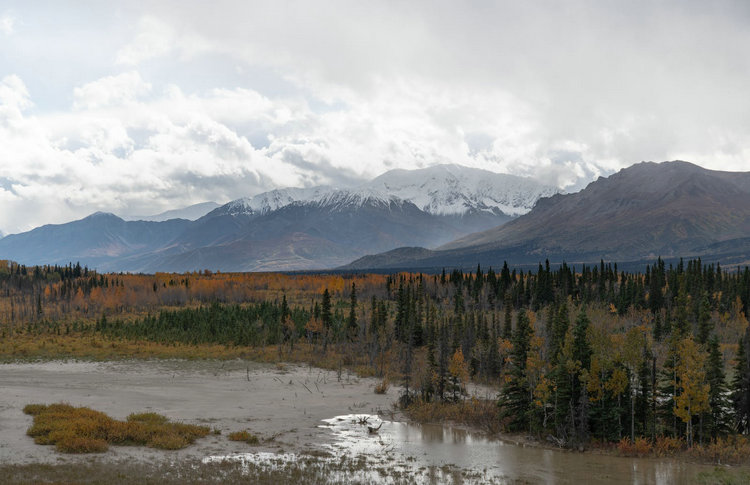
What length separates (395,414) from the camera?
57125 mm

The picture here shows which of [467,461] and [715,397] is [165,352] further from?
[715,397]

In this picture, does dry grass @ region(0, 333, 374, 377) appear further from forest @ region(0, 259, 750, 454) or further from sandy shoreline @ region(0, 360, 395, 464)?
sandy shoreline @ region(0, 360, 395, 464)

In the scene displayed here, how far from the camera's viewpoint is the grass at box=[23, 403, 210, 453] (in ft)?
129

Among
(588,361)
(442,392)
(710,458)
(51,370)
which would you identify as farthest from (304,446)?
(51,370)

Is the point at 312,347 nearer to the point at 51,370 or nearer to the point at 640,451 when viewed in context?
the point at 51,370

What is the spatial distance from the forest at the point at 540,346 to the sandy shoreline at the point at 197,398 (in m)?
8.26

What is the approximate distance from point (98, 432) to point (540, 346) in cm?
4355

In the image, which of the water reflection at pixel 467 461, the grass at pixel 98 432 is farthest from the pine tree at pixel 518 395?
the grass at pixel 98 432

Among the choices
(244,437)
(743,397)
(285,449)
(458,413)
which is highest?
(743,397)

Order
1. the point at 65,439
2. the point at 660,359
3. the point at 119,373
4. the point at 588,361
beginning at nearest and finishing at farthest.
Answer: the point at 65,439
the point at 588,361
the point at 119,373
the point at 660,359

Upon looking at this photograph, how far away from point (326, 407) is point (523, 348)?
20.5 meters

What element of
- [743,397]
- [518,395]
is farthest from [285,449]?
[743,397]

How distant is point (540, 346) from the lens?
6400 cm

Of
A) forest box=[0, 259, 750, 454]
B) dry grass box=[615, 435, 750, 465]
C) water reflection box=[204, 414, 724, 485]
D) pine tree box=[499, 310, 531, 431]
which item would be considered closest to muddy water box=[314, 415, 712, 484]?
water reflection box=[204, 414, 724, 485]
